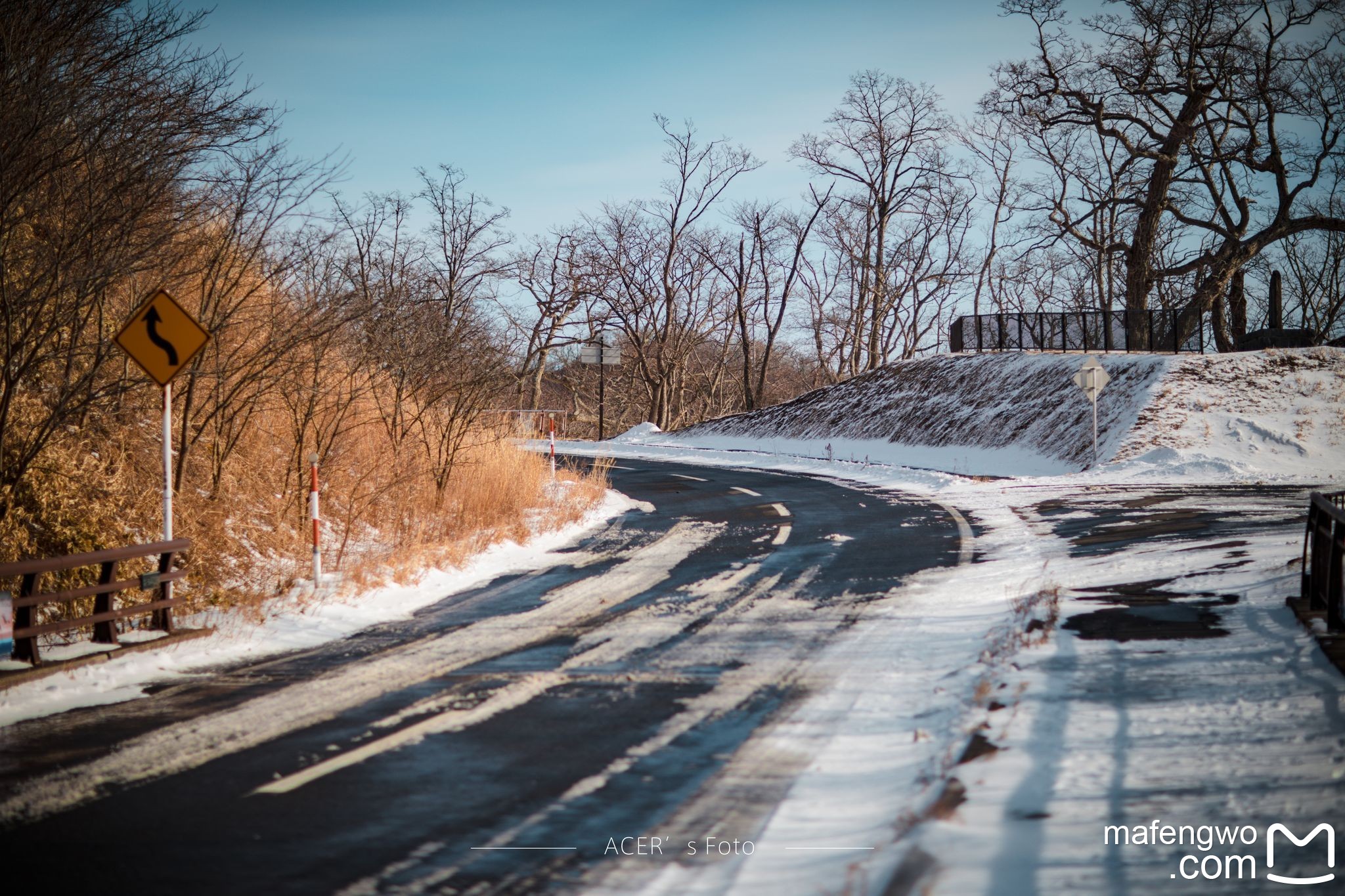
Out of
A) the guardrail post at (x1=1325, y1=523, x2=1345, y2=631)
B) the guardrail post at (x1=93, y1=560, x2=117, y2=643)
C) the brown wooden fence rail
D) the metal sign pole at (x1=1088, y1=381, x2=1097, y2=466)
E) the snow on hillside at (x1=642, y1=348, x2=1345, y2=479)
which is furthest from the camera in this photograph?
the snow on hillside at (x1=642, y1=348, x2=1345, y2=479)

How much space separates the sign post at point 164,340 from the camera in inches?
355

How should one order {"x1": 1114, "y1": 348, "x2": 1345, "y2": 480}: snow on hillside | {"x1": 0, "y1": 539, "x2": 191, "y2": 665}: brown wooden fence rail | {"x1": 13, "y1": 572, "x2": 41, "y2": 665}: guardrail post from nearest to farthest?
1. {"x1": 0, "y1": 539, "x2": 191, "y2": 665}: brown wooden fence rail
2. {"x1": 13, "y1": 572, "x2": 41, "y2": 665}: guardrail post
3. {"x1": 1114, "y1": 348, "x2": 1345, "y2": 480}: snow on hillside

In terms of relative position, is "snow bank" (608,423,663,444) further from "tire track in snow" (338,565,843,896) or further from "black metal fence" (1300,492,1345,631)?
"black metal fence" (1300,492,1345,631)

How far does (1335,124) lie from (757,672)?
128 feet

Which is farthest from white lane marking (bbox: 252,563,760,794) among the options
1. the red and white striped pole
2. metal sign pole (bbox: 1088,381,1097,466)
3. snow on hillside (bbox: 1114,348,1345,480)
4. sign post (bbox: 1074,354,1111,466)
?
snow on hillside (bbox: 1114,348,1345,480)

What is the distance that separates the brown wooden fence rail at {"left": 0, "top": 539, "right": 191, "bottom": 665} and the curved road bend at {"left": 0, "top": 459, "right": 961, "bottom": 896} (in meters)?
1.36

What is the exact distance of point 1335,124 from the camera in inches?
1410

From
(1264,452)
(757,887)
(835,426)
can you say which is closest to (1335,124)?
(1264,452)

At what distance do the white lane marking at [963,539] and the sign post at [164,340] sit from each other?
8.73 metres

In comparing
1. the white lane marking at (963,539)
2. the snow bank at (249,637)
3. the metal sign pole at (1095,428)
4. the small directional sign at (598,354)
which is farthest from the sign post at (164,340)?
the small directional sign at (598,354)

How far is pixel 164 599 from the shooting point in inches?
360

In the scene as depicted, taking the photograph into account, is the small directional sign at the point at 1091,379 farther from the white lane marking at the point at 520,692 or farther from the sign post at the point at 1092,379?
the white lane marking at the point at 520,692

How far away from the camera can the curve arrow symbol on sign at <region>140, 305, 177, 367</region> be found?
9.06m

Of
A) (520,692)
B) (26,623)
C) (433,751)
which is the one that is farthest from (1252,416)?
(26,623)
